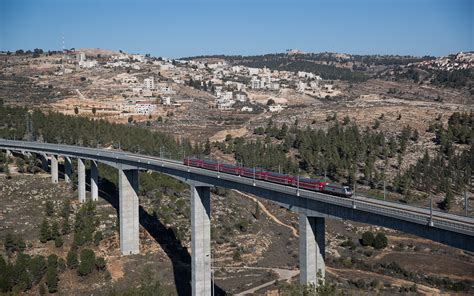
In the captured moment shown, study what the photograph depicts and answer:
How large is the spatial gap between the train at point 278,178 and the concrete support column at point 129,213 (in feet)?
22.7

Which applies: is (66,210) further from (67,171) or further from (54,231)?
(67,171)

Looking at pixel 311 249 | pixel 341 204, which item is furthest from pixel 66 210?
pixel 341 204

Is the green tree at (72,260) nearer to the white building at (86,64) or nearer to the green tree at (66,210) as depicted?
the green tree at (66,210)

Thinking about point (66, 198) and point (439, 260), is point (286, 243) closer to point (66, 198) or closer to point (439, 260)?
point (439, 260)

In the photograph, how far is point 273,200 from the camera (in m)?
39.8

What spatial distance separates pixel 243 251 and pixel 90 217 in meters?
16.5

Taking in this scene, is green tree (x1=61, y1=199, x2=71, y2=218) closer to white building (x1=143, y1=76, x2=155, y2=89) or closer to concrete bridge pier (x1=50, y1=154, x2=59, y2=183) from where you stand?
concrete bridge pier (x1=50, y1=154, x2=59, y2=183)

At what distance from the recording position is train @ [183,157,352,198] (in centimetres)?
3641

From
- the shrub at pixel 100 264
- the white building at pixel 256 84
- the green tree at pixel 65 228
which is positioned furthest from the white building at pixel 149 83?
the shrub at pixel 100 264

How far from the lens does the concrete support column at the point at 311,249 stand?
34.7 m

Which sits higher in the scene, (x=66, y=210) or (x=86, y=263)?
(x=66, y=210)

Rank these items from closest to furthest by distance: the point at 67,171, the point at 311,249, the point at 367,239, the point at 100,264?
the point at 311,249 → the point at 100,264 → the point at 367,239 → the point at 67,171

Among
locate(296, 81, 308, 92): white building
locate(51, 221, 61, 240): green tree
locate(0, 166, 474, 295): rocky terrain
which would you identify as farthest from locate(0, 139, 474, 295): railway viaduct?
locate(296, 81, 308, 92): white building

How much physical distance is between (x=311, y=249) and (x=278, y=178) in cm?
822
